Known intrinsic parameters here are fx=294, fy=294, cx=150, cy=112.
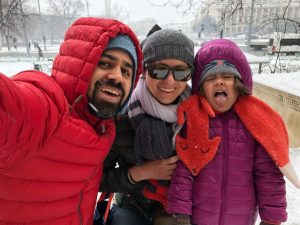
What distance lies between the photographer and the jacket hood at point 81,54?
1.67 m

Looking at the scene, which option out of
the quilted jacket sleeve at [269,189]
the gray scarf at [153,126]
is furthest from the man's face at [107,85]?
the quilted jacket sleeve at [269,189]

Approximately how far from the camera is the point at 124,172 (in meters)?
2.33

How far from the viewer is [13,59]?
23719 mm

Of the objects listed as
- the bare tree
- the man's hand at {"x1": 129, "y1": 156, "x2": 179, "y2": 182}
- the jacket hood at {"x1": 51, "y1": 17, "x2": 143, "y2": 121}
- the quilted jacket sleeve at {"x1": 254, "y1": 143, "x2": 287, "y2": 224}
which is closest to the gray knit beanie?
the jacket hood at {"x1": 51, "y1": 17, "x2": 143, "y2": 121}

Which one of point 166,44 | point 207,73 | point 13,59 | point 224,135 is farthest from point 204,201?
point 13,59

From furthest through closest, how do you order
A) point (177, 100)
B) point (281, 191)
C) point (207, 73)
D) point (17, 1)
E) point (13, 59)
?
point (13, 59) → point (17, 1) → point (177, 100) → point (207, 73) → point (281, 191)

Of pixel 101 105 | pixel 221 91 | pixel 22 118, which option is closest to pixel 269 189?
pixel 221 91

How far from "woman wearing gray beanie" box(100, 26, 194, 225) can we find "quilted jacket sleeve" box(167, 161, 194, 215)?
0.37ft

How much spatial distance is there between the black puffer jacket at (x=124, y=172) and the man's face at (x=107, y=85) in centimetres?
51

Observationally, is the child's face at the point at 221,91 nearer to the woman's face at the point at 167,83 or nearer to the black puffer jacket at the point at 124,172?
the woman's face at the point at 167,83

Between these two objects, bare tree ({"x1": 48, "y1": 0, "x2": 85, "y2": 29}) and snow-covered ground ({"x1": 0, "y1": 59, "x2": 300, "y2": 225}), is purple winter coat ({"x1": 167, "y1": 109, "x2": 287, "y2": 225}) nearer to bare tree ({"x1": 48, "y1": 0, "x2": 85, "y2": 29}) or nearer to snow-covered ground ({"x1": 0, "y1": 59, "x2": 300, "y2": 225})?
snow-covered ground ({"x1": 0, "y1": 59, "x2": 300, "y2": 225})

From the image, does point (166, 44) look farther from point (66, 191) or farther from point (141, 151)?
point (66, 191)

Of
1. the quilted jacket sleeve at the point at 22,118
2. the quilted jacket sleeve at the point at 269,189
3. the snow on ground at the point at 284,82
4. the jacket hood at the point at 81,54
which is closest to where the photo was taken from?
the quilted jacket sleeve at the point at 22,118

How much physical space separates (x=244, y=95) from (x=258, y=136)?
0.33 metres
